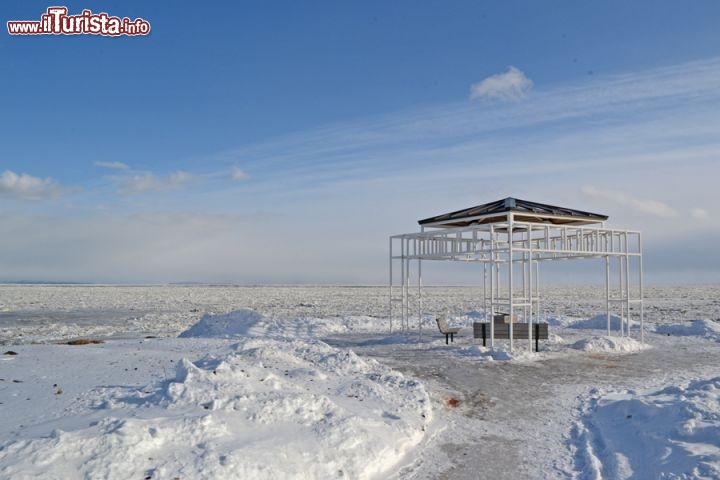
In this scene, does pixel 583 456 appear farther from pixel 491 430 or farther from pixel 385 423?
pixel 385 423

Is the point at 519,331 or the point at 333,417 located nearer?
the point at 333,417

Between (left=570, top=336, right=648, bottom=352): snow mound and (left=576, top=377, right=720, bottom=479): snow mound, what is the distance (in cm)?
662

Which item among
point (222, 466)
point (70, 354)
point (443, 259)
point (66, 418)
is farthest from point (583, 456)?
point (443, 259)

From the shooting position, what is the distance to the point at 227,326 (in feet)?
65.9

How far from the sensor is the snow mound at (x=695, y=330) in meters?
19.2

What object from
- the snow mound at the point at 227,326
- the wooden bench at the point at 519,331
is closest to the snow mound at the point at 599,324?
the wooden bench at the point at 519,331

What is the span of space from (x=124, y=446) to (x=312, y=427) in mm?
2084

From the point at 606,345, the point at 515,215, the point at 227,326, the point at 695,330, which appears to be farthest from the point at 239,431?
the point at 695,330

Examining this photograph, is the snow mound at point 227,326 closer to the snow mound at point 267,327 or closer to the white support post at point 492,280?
the snow mound at point 267,327

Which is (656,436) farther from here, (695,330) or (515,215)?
(695,330)

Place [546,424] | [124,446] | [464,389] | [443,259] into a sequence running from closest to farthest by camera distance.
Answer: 1. [124,446]
2. [546,424]
3. [464,389]
4. [443,259]

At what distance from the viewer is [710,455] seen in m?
5.75

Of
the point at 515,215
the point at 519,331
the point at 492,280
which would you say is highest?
the point at 515,215

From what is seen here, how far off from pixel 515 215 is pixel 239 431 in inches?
424
